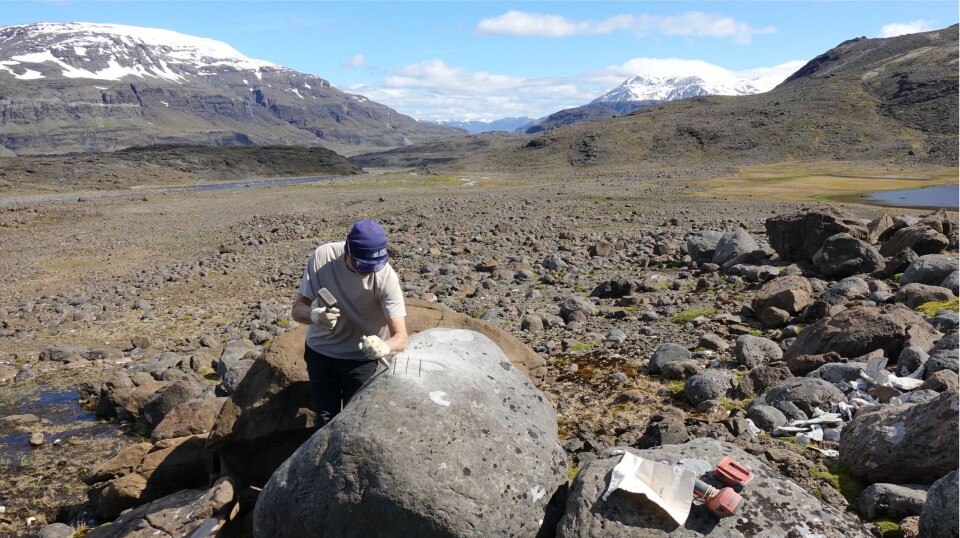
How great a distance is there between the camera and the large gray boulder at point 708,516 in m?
4.64

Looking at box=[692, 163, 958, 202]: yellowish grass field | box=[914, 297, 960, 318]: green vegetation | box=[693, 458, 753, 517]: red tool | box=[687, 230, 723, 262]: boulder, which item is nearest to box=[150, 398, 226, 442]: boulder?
box=[693, 458, 753, 517]: red tool

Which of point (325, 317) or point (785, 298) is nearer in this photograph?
point (325, 317)

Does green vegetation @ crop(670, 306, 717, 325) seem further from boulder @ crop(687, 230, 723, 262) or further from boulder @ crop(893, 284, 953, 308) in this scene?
boulder @ crop(687, 230, 723, 262)

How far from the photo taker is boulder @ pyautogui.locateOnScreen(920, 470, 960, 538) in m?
4.58

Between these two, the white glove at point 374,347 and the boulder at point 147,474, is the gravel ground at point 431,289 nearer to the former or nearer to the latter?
the boulder at point 147,474

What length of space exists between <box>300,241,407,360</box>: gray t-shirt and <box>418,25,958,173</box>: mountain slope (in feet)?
326

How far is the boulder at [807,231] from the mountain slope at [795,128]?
84790 mm

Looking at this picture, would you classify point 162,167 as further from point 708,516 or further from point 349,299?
point 708,516

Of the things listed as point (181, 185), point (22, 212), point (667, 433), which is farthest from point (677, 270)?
point (181, 185)

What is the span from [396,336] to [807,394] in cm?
505

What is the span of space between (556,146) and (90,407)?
4922 inches

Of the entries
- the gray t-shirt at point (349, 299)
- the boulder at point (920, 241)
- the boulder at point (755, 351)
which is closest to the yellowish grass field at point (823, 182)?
the boulder at point (920, 241)

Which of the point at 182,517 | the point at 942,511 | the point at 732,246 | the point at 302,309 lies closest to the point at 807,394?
the point at 942,511

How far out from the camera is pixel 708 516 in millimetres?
4723
